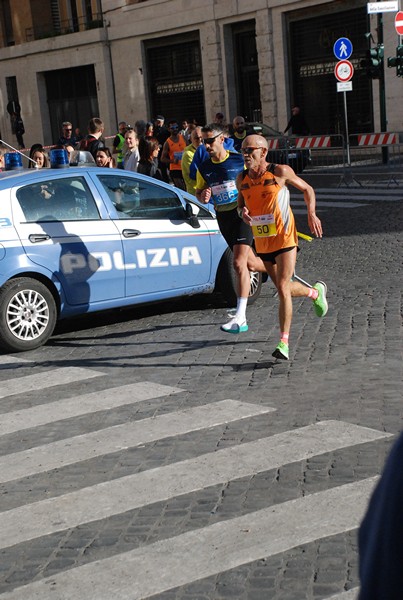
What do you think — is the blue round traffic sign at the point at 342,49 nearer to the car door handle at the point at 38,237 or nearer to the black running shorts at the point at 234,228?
the black running shorts at the point at 234,228

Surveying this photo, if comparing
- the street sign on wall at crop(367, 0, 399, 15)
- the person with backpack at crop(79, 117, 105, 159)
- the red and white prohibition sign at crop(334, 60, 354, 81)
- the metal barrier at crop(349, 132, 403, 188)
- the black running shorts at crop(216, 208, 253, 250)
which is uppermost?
the street sign on wall at crop(367, 0, 399, 15)

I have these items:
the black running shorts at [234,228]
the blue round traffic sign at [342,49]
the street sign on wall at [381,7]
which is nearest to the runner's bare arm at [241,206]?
the black running shorts at [234,228]

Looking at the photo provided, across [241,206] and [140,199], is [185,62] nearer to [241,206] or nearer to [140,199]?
[140,199]

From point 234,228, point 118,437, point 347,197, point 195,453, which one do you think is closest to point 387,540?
point 195,453

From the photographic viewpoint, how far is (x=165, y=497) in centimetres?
515

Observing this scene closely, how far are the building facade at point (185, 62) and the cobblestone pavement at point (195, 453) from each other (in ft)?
65.0

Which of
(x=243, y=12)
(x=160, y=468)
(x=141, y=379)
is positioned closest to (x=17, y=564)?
(x=160, y=468)

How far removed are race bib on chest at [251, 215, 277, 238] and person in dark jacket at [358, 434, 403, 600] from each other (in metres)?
6.81

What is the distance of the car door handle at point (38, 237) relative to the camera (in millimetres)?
8969

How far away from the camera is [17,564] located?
14.6 ft

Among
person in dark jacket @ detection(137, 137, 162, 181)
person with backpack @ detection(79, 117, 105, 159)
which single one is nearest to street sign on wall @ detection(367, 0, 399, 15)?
person with backpack @ detection(79, 117, 105, 159)

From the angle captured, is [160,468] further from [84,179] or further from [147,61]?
[147,61]

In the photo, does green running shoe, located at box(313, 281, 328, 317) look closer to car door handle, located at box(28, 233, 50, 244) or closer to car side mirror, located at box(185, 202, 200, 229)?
car side mirror, located at box(185, 202, 200, 229)

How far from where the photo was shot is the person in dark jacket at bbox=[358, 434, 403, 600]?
132 cm
